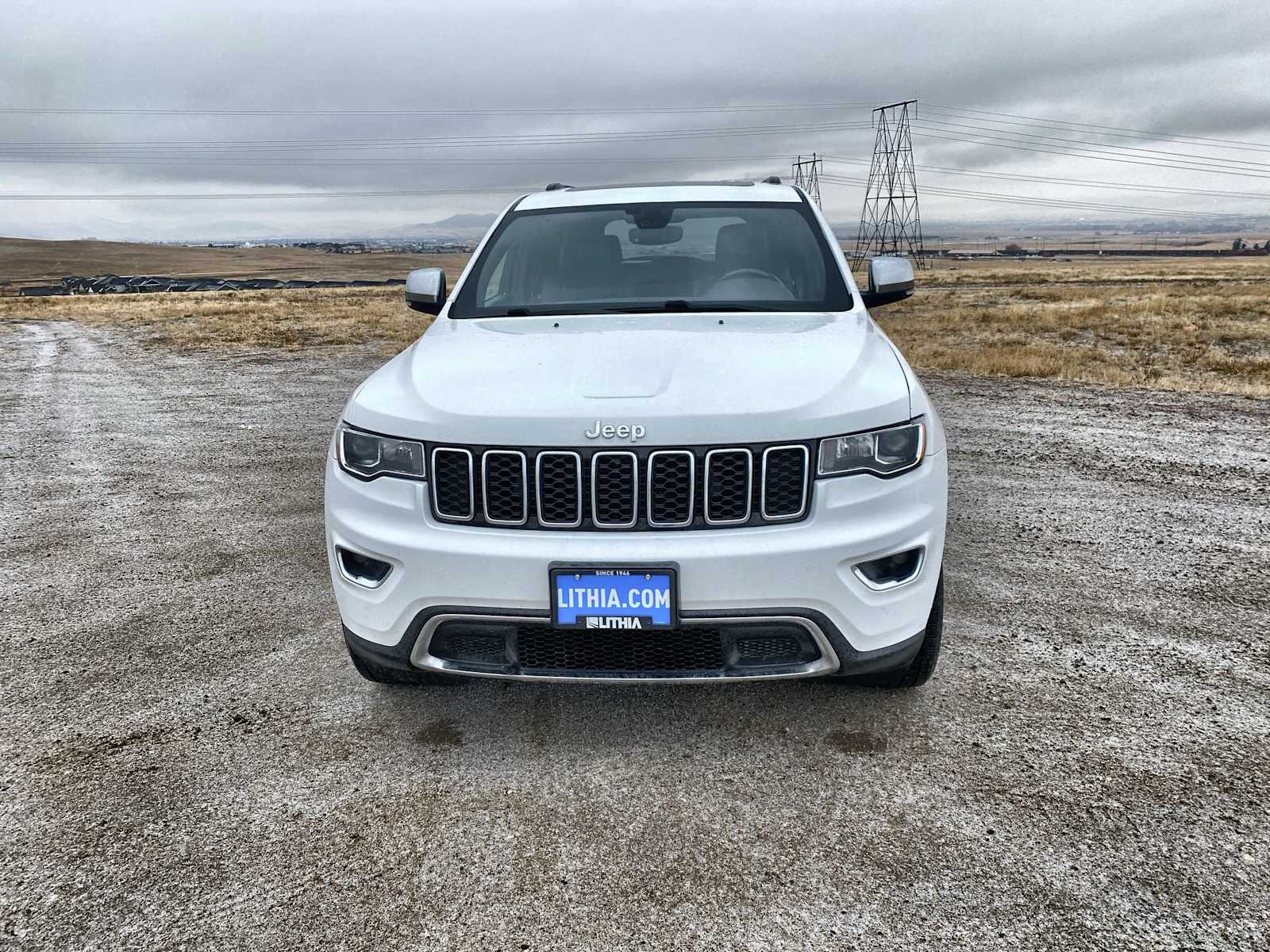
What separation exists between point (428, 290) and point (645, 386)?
195 centimetres

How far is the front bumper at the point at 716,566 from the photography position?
7.77ft

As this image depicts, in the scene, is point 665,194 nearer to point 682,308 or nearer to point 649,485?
point 682,308

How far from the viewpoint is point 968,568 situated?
4.29 m

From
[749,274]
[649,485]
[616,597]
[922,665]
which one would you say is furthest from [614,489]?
[749,274]

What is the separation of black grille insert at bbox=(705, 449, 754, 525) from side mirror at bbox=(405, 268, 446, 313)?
→ 2190 millimetres

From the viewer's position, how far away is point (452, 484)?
2.54 meters

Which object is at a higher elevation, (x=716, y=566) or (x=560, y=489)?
(x=560, y=489)

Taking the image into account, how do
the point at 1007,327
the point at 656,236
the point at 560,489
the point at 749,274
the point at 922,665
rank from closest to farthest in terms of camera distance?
the point at 560,489
the point at 922,665
the point at 749,274
the point at 656,236
the point at 1007,327

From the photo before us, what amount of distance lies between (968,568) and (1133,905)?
7.70ft

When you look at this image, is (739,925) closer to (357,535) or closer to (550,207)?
(357,535)

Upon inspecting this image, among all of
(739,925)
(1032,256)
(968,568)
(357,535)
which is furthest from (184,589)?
(1032,256)

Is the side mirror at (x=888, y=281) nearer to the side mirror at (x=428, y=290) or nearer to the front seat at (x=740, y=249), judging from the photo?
the front seat at (x=740, y=249)

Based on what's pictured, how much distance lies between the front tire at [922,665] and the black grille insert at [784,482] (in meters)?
0.64

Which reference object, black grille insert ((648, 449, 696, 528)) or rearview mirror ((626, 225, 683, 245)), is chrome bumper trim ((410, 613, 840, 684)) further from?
rearview mirror ((626, 225, 683, 245))
